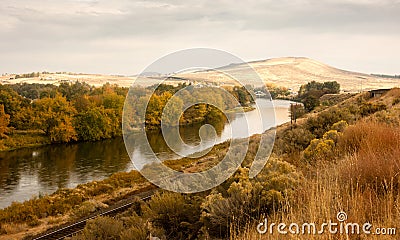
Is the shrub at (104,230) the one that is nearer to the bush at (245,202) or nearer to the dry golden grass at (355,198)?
the bush at (245,202)

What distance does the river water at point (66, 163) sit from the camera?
22906 mm

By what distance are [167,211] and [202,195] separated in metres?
0.71

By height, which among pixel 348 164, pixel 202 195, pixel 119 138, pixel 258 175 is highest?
pixel 348 164

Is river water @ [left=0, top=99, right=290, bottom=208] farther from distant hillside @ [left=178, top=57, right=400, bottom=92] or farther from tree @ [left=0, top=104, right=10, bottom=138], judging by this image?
distant hillside @ [left=178, top=57, right=400, bottom=92]

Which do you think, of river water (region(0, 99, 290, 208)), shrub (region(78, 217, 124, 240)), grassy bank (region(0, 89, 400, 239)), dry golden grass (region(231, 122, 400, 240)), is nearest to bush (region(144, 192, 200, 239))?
grassy bank (region(0, 89, 400, 239))

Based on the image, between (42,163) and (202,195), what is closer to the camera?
(202,195)

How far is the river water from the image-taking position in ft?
75.2

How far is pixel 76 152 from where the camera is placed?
121ft

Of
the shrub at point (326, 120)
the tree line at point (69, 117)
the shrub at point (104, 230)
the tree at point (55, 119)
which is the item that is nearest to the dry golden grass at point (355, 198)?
the shrub at point (104, 230)

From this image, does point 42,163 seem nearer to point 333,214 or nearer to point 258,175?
point 258,175

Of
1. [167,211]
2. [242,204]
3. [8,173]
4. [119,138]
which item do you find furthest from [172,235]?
[119,138]

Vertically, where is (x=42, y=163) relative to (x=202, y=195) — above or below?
below

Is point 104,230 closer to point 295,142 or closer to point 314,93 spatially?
point 295,142

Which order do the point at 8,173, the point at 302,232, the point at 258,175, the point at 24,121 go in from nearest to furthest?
the point at 302,232, the point at 258,175, the point at 8,173, the point at 24,121
